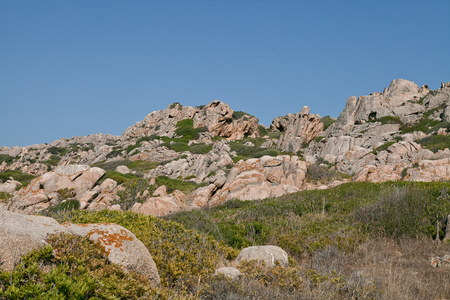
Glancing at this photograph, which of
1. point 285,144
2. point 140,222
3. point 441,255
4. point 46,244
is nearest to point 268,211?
point 441,255

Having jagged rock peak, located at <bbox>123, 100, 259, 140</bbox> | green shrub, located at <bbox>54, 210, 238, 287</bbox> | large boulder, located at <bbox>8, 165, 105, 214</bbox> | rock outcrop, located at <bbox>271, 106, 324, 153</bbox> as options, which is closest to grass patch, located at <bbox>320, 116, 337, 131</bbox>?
rock outcrop, located at <bbox>271, 106, 324, 153</bbox>

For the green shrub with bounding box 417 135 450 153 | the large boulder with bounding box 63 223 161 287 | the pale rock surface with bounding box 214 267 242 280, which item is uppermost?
the green shrub with bounding box 417 135 450 153

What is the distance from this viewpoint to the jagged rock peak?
68500mm

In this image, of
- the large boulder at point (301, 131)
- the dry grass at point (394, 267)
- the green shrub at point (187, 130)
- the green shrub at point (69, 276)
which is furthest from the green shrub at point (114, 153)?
the green shrub at point (69, 276)

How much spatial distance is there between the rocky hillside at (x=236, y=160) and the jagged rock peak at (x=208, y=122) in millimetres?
234

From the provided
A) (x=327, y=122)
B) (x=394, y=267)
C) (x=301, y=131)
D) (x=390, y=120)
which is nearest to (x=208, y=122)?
(x=301, y=131)

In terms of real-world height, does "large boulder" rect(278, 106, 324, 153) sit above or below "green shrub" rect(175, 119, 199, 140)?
below

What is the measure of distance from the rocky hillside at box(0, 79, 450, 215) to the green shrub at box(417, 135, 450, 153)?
0.10 meters

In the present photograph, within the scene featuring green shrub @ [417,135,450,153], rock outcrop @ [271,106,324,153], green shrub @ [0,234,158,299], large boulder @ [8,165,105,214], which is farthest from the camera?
rock outcrop @ [271,106,324,153]

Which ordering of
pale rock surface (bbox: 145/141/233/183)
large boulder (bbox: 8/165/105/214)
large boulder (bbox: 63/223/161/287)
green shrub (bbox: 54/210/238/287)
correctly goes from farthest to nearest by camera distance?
pale rock surface (bbox: 145/141/233/183) < large boulder (bbox: 8/165/105/214) < green shrub (bbox: 54/210/238/287) < large boulder (bbox: 63/223/161/287)

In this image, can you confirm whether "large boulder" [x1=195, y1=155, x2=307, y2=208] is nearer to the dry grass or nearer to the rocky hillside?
the rocky hillside

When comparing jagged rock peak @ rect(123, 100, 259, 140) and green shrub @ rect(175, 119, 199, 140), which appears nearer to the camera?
green shrub @ rect(175, 119, 199, 140)

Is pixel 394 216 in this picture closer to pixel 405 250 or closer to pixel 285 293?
pixel 405 250

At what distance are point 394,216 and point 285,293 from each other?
6.17 m
